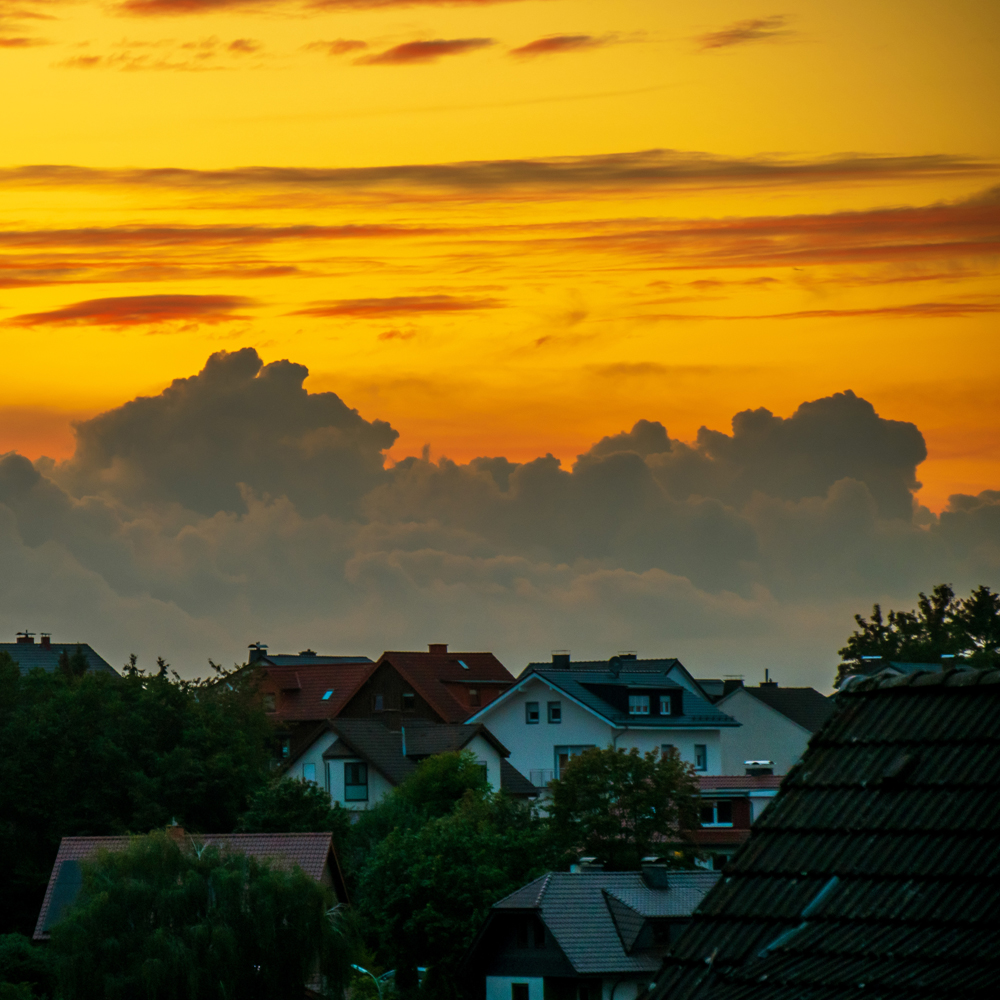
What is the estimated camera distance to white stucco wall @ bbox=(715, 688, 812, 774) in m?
106

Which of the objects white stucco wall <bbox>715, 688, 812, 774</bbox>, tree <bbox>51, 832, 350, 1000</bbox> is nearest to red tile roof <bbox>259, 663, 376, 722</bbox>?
→ white stucco wall <bbox>715, 688, 812, 774</bbox>

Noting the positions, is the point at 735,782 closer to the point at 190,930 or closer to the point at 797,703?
the point at 190,930

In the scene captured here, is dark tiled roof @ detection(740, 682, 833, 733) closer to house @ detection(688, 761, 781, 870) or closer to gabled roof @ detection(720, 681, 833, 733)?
gabled roof @ detection(720, 681, 833, 733)

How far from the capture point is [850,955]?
9766mm

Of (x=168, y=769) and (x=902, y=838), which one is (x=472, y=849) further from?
(x=902, y=838)

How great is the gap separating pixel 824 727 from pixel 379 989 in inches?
1534

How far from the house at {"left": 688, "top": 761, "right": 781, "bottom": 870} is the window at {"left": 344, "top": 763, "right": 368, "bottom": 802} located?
17942 millimetres

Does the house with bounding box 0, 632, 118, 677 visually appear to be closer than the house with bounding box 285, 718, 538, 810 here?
No

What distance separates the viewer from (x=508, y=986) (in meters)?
54.2

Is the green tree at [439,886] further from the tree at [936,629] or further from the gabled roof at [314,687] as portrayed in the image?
A: the tree at [936,629]

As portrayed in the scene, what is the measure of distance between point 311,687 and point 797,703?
35847 millimetres

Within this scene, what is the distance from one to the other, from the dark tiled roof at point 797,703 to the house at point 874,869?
325 feet

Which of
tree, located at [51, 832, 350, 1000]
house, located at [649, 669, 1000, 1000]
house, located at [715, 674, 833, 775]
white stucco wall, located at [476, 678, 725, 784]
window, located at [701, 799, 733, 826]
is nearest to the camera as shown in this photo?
house, located at [649, 669, 1000, 1000]

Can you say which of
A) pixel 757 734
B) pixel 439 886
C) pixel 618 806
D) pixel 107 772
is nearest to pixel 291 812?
pixel 107 772
